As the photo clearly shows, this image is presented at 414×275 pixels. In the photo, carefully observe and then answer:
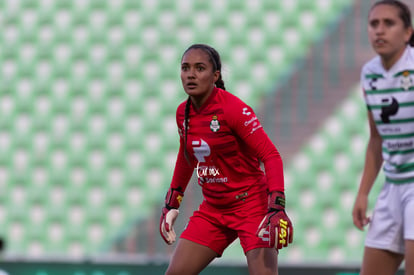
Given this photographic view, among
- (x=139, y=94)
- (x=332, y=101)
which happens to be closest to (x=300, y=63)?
(x=332, y=101)

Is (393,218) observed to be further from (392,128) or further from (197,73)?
(197,73)

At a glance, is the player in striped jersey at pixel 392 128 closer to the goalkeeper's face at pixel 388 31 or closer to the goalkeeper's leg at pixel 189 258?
the goalkeeper's face at pixel 388 31

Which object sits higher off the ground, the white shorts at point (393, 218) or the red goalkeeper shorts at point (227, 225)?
the white shorts at point (393, 218)

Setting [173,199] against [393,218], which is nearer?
[393,218]

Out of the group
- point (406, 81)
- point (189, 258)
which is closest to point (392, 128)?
point (406, 81)

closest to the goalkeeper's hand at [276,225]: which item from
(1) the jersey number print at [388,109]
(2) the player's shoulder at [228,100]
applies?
(2) the player's shoulder at [228,100]

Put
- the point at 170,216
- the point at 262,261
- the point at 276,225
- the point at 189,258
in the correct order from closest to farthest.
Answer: the point at 276,225, the point at 262,261, the point at 189,258, the point at 170,216

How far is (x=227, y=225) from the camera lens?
304 cm

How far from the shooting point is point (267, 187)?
3080mm

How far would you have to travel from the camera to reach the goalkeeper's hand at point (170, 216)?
10.4ft

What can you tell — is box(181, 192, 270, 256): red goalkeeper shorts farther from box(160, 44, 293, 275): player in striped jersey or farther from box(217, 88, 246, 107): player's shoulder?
box(217, 88, 246, 107): player's shoulder

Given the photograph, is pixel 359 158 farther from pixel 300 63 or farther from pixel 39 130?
pixel 39 130

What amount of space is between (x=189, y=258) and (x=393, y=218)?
2.82 feet

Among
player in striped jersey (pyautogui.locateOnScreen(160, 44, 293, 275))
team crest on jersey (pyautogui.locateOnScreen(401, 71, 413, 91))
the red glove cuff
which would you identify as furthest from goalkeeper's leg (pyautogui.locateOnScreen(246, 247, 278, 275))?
team crest on jersey (pyautogui.locateOnScreen(401, 71, 413, 91))
